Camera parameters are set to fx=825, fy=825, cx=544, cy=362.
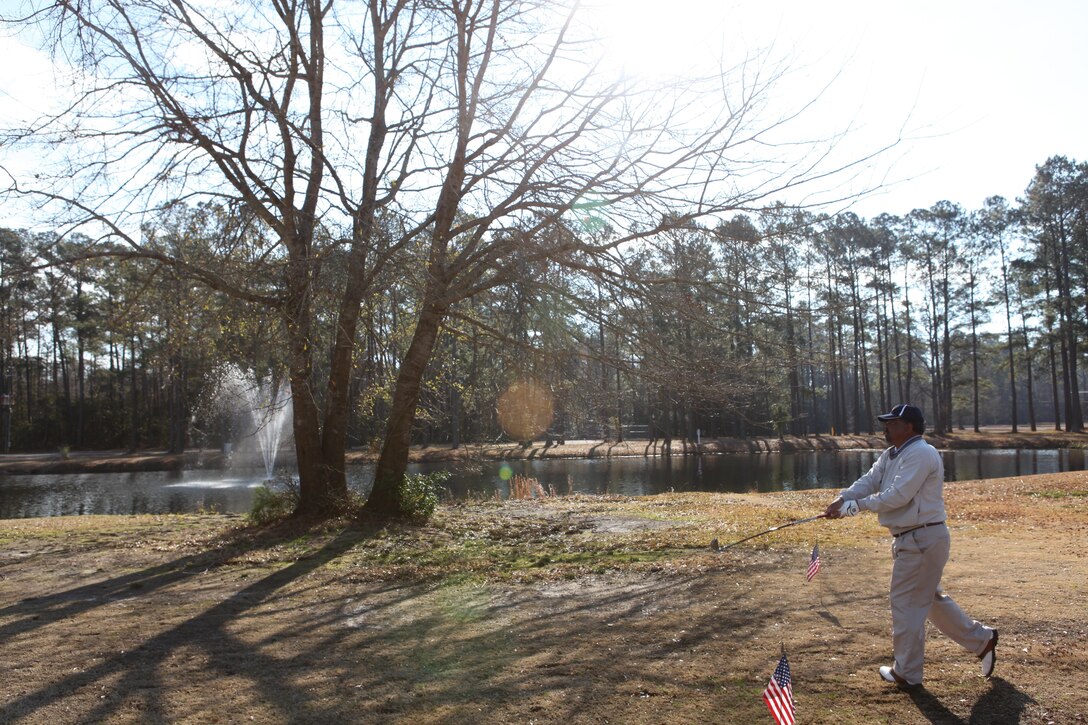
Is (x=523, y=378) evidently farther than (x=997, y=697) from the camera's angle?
Yes

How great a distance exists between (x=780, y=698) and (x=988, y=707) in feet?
4.07

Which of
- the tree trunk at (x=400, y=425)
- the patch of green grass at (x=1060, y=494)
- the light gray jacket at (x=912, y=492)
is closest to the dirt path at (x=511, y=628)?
the light gray jacket at (x=912, y=492)

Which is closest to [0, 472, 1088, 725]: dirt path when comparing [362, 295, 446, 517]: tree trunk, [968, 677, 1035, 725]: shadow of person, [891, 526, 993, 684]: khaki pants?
Answer: [968, 677, 1035, 725]: shadow of person

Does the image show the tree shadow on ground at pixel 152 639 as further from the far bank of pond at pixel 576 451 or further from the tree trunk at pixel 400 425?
the far bank of pond at pixel 576 451

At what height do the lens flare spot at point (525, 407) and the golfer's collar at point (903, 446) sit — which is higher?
the lens flare spot at point (525, 407)

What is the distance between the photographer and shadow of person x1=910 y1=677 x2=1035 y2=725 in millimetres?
4066

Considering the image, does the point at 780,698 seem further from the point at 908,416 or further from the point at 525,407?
the point at 525,407

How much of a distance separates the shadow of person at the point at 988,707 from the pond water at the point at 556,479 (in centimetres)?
1685

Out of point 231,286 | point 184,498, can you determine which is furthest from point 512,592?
point 184,498

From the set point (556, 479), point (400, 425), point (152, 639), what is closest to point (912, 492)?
point (152, 639)

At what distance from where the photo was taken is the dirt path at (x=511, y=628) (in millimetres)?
4363

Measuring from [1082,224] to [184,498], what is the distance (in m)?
49.0

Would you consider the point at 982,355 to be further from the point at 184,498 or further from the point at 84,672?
the point at 84,672

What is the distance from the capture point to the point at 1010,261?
52.2 meters
